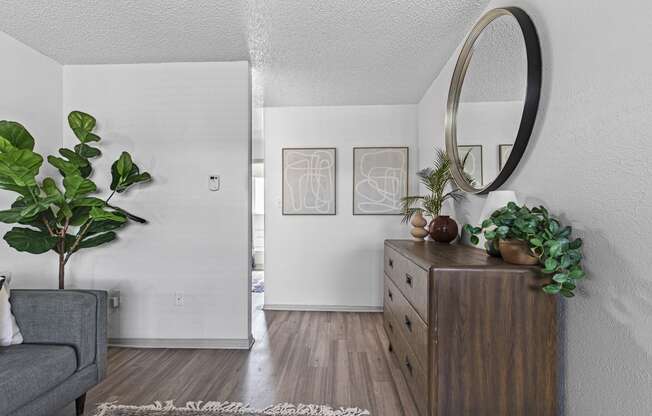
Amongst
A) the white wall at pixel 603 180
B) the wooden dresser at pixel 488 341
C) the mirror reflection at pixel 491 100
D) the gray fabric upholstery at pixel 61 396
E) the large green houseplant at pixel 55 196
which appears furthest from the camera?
the large green houseplant at pixel 55 196

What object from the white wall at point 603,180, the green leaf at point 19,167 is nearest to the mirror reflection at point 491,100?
the white wall at point 603,180

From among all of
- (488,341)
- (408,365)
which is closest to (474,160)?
(488,341)

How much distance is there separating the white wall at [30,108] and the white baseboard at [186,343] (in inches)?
30.5

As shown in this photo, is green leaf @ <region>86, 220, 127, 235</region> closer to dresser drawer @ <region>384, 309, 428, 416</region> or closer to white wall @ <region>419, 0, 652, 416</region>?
dresser drawer @ <region>384, 309, 428, 416</region>

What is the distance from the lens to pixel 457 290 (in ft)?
4.58

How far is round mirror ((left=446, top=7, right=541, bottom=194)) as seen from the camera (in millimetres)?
1572

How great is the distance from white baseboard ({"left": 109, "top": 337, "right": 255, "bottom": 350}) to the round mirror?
86.0 inches

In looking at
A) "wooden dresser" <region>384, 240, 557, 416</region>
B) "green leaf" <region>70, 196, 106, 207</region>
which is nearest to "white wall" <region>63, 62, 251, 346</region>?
"green leaf" <region>70, 196, 106, 207</region>

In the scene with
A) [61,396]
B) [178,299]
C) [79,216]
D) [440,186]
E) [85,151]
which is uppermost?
[85,151]

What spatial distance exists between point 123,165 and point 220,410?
Result: 183cm

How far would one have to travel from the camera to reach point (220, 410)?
6.27 ft

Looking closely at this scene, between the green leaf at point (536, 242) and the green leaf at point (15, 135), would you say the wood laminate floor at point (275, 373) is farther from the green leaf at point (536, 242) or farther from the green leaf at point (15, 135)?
the green leaf at point (15, 135)

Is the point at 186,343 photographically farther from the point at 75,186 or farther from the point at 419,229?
the point at 419,229

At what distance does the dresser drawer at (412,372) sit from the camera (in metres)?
1.54
